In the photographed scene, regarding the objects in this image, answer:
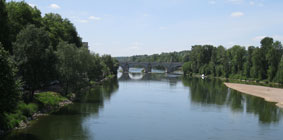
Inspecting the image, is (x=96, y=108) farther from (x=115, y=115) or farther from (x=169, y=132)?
(x=169, y=132)

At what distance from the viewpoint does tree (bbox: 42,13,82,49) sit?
65.8 meters

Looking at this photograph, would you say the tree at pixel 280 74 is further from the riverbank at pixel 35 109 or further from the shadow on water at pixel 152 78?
the riverbank at pixel 35 109

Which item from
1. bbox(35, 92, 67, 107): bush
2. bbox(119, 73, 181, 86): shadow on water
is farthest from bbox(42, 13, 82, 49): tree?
bbox(119, 73, 181, 86): shadow on water

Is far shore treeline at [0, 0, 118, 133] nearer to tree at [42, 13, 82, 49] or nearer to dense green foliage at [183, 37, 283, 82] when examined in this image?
tree at [42, 13, 82, 49]

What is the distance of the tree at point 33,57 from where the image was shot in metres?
38.0

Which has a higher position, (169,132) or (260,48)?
(260,48)

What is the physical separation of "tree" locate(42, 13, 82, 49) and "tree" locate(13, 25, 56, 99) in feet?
69.7

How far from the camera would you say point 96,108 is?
4697 centimetres

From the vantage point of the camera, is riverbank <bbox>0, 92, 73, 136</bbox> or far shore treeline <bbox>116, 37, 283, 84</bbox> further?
far shore treeline <bbox>116, 37, 283, 84</bbox>

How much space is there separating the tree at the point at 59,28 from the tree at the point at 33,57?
21.3 meters

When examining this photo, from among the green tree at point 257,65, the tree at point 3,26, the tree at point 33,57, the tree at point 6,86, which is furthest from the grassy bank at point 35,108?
the green tree at point 257,65

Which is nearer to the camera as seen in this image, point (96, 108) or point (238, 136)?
point (238, 136)

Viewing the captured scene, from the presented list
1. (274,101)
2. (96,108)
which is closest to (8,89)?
(96,108)

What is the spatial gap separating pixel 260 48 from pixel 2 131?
98.1 meters
